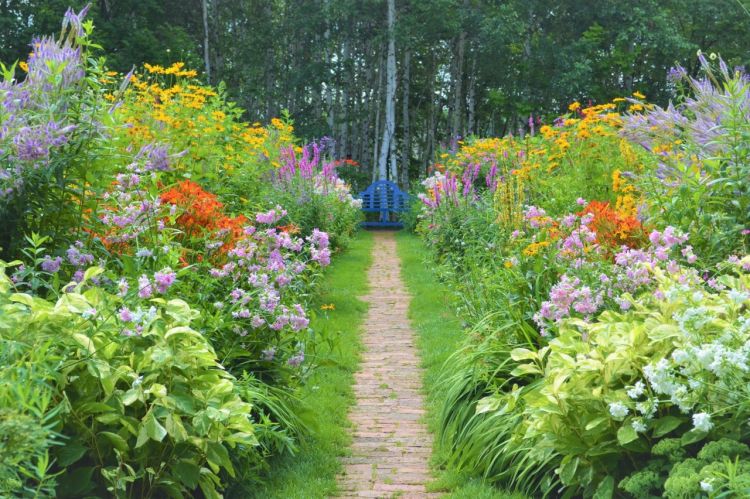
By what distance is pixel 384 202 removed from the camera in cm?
2116

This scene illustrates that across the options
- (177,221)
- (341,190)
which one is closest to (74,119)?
(177,221)

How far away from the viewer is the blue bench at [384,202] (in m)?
21.1

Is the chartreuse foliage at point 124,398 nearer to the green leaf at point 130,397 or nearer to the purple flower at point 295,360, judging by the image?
the green leaf at point 130,397

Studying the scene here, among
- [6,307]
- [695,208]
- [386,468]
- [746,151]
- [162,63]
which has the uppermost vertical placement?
[162,63]

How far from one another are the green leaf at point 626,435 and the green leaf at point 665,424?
9 centimetres

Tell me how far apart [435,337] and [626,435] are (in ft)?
14.9

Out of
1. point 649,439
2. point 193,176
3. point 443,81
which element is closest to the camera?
point 649,439

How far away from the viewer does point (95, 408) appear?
3160mm

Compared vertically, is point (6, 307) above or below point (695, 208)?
below

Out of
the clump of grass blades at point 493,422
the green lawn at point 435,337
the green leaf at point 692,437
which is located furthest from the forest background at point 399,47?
the green leaf at point 692,437

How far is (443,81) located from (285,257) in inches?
1156

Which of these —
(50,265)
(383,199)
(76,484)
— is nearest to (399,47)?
(383,199)

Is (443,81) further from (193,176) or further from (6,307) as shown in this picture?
(6,307)

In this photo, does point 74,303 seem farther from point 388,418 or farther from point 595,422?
point 388,418
